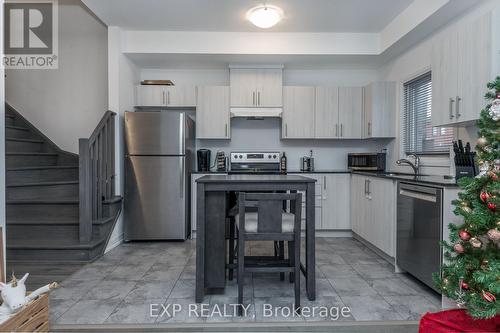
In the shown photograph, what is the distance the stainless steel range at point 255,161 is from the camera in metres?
4.47

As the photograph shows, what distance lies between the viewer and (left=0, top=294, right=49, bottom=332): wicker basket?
4.96ft

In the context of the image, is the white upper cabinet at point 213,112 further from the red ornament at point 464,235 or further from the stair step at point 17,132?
the red ornament at point 464,235

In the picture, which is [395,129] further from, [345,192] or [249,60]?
[249,60]

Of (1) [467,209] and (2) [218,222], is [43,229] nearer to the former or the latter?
(2) [218,222]

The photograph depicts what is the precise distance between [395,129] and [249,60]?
2.27m

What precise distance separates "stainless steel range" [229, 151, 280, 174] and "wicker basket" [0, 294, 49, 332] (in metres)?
2.94

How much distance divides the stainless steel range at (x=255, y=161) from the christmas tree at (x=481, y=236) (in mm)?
2859

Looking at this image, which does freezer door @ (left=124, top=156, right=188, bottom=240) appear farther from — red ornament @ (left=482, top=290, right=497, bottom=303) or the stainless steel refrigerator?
red ornament @ (left=482, top=290, right=497, bottom=303)

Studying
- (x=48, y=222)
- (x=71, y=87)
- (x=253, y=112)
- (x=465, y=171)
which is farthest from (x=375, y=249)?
(x=71, y=87)

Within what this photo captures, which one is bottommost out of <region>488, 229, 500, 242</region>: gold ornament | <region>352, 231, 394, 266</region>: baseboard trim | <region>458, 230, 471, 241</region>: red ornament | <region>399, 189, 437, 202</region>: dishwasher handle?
<region>352, 231, 394, 266</region>: baseboard trim

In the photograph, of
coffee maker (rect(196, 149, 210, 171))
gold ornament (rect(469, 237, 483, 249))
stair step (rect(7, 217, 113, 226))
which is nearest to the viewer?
gold ornament (rect(469, 237, 483, 249))

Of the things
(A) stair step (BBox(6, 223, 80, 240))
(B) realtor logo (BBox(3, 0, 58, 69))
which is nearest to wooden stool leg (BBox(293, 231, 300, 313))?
(A) stair step (BBox(6, 223, 80, 240))

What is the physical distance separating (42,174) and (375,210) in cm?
425

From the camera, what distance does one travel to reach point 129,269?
2977mm
